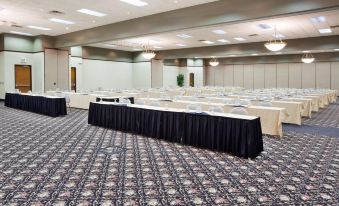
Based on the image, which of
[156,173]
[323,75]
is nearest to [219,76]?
[323,75]

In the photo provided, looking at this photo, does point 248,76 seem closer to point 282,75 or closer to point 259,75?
point 259,75

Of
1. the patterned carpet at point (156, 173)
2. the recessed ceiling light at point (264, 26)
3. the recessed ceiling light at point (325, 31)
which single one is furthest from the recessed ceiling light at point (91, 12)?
the recessed ceiling light at point (325, 31)

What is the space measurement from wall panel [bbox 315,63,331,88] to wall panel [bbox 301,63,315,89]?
0.31m

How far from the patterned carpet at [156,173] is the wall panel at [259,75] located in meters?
21.2

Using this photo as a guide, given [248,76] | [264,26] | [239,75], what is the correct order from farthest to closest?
[239,75]
[248,76]
[264,26]

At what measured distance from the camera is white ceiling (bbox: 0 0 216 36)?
9.76 meters

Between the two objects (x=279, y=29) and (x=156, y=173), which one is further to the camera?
(x=279, y=29)

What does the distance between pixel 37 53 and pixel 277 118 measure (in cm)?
1485

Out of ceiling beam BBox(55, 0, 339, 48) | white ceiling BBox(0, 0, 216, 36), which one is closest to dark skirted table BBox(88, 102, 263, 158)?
white ceiling BBox(0, 0, 216, 36)

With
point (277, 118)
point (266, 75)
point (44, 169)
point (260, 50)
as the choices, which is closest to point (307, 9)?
point (277, 118)

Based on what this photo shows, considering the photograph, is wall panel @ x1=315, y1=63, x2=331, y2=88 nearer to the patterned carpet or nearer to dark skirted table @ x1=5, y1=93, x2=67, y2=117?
the patterned carpet

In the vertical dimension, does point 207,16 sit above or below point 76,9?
below

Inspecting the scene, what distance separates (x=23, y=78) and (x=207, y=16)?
1270 centimetres

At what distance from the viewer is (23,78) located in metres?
17.6
